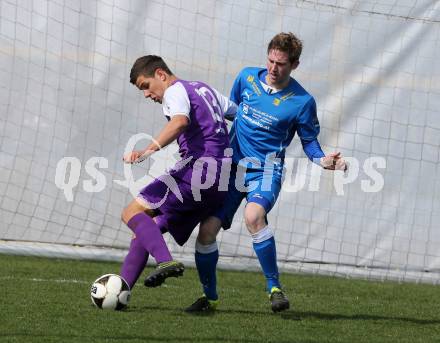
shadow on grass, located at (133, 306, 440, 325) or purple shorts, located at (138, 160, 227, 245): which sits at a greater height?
purple shorts, located at (138, 160, 227, 245)

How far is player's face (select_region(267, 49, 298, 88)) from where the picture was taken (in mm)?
6473

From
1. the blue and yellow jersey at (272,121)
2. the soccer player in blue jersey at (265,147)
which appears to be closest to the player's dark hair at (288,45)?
the soccer player in blue jersey at (265,147)

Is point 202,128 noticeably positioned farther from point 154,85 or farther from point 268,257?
point 268,257

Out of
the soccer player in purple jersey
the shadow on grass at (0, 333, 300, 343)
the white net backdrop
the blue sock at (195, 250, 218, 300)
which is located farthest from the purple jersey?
the white net backdrop

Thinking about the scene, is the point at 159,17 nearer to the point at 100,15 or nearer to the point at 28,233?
the point at 100,15

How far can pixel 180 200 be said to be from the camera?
20.9 ft

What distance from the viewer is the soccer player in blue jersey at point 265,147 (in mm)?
6477

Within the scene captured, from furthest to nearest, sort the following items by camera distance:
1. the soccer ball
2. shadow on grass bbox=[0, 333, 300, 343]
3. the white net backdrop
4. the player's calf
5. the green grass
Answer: the white net backdrop < the soccer ball < the player's calf < the green grass < shadow on grass bbox=[0, 333, 300, 343]

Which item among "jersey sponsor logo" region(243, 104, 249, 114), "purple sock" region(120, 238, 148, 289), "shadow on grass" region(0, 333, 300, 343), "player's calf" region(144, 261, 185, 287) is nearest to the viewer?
"shadow on grass" region(0, 333, 300, 343)

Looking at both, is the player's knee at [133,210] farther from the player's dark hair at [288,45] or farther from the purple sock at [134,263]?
the player's dark hair at [288,45]

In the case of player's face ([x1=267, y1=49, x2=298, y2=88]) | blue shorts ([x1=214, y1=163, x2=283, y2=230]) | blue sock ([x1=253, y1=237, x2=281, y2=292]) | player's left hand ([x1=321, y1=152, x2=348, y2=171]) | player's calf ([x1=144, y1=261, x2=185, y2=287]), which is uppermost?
player's face ([x1=267, y1=49, x2=298, y2=88])

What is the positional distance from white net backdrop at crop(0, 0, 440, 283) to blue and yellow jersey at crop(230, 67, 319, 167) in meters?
3.15

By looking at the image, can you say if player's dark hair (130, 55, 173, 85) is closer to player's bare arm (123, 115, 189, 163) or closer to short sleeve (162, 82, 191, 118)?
short sleeve (162, 82, 191, 118)

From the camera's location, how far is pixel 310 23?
9.85m
